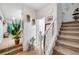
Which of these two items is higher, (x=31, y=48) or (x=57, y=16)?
(x=57, y=16)

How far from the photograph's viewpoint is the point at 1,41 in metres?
2.20

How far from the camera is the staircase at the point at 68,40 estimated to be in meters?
2.19

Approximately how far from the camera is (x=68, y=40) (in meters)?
2.21

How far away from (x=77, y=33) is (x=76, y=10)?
1.02 ft

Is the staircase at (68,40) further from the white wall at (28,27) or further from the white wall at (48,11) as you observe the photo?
the white wall at (28,27)

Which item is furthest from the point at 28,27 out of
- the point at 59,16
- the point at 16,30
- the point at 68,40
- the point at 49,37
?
the point at 68,40

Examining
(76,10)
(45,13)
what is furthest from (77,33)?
(45,13)

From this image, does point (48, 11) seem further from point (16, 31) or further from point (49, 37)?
point (16, 31)

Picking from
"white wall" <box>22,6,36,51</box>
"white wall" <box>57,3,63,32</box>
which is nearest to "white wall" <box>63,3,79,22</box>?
"white wall" <box>57,3,63,32</box>

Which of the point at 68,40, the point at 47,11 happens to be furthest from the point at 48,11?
the point at 68,40

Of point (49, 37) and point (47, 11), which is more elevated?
point (47, 11)

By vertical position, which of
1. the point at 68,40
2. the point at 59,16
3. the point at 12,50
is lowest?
the point at 12,50

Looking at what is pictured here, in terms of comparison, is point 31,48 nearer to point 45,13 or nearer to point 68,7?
point 45,13
